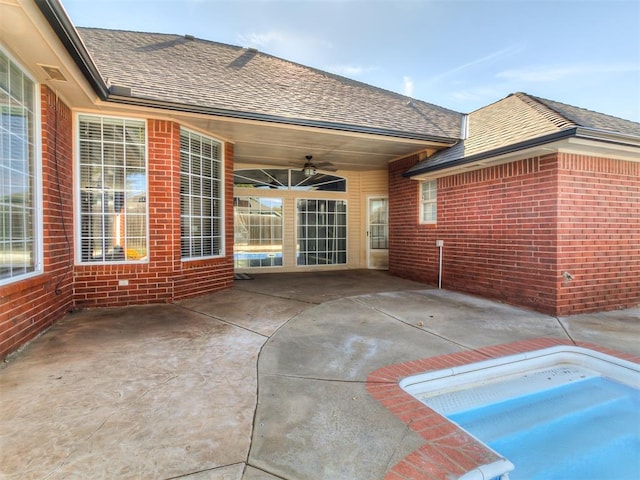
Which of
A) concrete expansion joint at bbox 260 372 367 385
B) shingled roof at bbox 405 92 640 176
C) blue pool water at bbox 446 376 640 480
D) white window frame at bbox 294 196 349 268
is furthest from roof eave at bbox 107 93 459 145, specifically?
blue pool water at bbox 446 376 640 480

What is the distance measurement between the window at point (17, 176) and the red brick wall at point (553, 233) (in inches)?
298

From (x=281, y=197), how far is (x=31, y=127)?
6.96 meters

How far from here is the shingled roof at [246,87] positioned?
5.76 meters

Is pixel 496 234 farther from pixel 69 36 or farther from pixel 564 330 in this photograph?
pixel 69 36

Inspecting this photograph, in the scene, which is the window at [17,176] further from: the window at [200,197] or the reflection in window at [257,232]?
the reflection in window at [257,232]

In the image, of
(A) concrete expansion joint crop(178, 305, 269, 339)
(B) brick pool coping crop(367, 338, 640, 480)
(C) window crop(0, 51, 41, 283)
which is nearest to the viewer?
(B) brick pool coping crop(367, 338, 640, 480)

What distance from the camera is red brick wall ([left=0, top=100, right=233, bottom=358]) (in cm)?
429

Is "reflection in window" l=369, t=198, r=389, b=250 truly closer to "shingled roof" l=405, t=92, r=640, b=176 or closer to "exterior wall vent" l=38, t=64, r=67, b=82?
"shingled roof" l=405, t=92, r=640, b=176

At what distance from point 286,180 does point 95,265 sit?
251 inches

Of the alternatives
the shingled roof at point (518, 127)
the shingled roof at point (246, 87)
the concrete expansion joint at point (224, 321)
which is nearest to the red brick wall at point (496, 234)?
the shingled roof at point (518, 127)

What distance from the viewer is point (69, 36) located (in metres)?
3.32

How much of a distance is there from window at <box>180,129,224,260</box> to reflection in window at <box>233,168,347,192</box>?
9.66 ft

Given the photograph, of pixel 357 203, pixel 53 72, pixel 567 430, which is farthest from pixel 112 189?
pixel 357 203

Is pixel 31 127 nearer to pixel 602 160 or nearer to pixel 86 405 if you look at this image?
pixel 86 405
